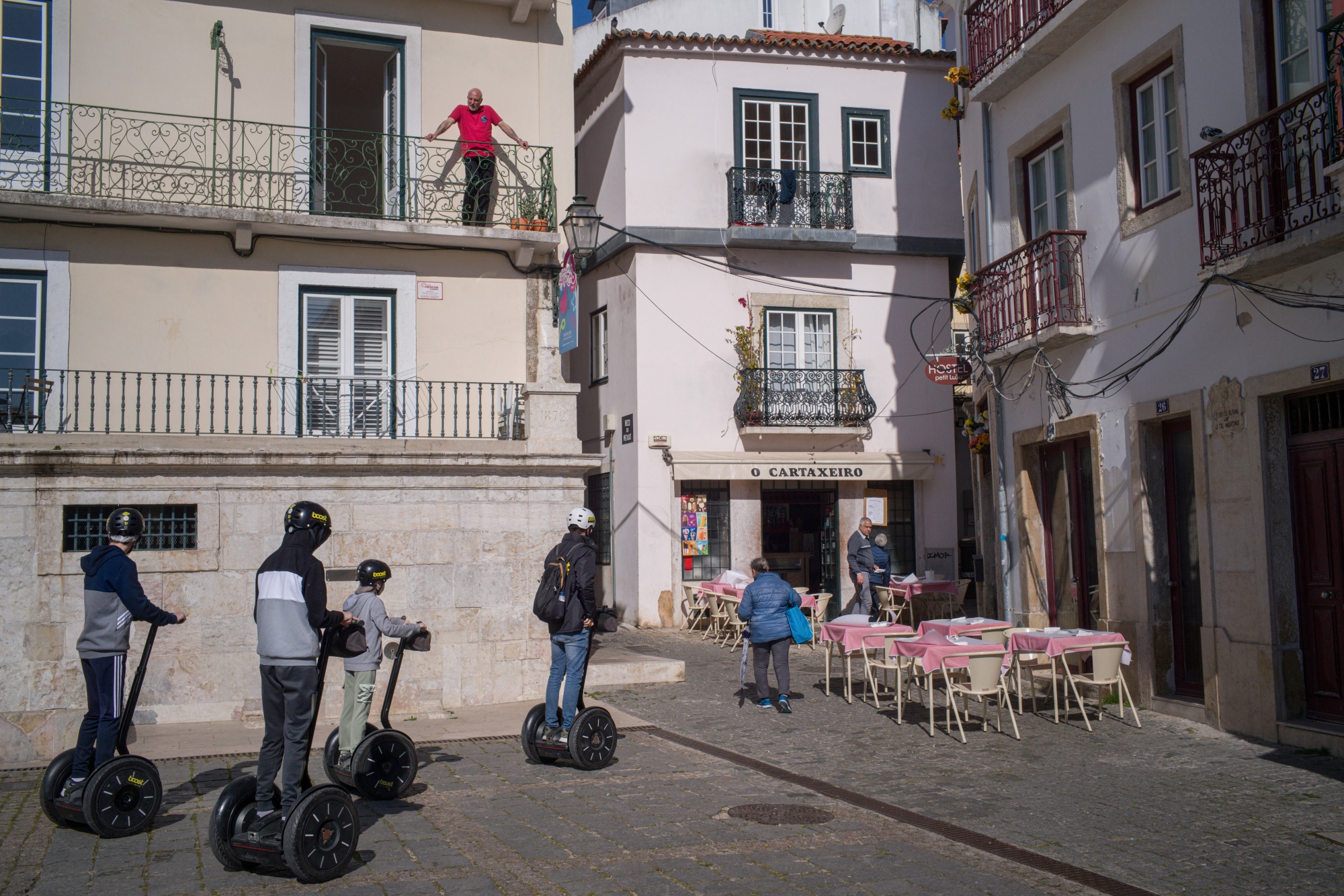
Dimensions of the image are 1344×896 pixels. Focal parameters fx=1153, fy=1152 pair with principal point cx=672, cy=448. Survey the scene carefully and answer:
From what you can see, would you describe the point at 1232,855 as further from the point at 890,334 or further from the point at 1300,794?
the point at 890,334

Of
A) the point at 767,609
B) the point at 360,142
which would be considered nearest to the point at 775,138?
the point at 360,142

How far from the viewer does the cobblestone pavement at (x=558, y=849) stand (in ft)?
18.5

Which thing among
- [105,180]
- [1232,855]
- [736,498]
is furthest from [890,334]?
[1232,855]

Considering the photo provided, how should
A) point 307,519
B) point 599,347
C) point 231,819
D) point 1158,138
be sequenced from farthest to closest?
1. point 599,347
2. point 1158,138
3. point 307,519
4. point 231,819

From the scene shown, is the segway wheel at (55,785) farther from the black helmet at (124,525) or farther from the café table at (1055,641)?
the café table at (1055,641)

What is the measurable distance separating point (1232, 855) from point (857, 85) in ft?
55.9

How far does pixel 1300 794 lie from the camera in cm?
757

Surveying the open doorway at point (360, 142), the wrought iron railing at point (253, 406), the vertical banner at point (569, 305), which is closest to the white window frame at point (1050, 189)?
the vertical banner at point (569, 305)

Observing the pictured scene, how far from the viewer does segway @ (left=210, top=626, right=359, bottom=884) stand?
18.2 ft

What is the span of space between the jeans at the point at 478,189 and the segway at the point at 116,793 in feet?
24.2

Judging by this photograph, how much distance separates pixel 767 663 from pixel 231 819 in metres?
6.39

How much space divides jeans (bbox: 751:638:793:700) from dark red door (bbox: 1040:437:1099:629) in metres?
3.52

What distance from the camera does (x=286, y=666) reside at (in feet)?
18.8

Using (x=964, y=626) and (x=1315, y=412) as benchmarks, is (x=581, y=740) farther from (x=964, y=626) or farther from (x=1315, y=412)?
(x=1315, y=412)
